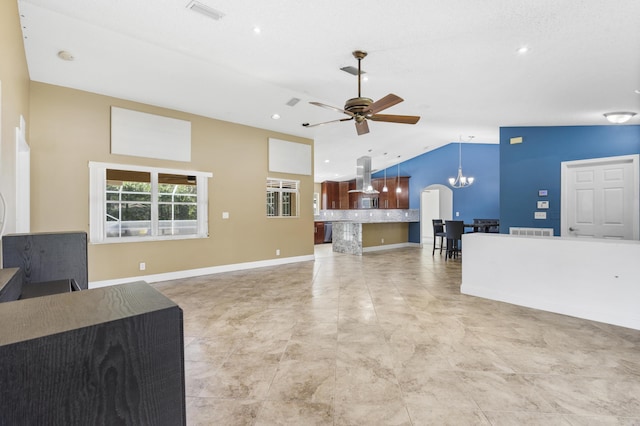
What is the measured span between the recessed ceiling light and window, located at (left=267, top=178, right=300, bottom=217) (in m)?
3.67

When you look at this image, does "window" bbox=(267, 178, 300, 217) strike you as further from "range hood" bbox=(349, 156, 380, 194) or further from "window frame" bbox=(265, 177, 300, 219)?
"range hood" bbox=(349, 156, 380, 194)

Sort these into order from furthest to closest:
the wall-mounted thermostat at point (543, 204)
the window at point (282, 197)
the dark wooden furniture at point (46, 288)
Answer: the window at point (282, 197), the wall-mounted thermostat at point (543, 204), the dark wooden furniture at point (46, 288)

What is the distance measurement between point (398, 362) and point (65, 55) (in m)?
4.87

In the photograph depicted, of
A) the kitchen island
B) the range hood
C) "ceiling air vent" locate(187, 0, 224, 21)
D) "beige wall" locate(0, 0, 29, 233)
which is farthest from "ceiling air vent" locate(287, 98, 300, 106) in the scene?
the range hood

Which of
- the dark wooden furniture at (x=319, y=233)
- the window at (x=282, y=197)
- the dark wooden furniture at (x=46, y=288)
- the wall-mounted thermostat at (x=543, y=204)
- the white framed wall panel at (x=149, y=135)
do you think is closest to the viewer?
the dark wooden furniture at (x=46, y=288)

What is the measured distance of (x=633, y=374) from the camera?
2.28m

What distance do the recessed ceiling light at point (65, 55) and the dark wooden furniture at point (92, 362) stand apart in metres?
4.23

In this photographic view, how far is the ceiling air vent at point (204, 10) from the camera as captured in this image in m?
2.84

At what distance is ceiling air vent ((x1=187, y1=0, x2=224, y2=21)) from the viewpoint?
9.32ft

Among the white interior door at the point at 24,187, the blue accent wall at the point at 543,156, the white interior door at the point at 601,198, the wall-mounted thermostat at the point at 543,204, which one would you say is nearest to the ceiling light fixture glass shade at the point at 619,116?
the blue accent wall at the point at 543,156

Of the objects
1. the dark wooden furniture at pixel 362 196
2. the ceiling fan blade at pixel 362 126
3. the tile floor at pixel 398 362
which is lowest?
the tile floor at pixel 398 362

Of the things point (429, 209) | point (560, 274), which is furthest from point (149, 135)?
point (429, 209)

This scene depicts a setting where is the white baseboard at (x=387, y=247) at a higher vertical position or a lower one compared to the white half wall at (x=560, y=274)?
lower

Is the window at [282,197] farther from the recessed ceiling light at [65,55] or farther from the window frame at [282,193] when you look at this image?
the recessed ceiling light at [65,55]
